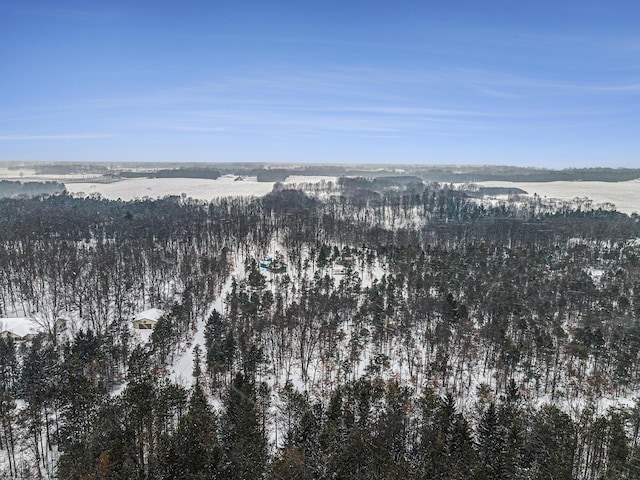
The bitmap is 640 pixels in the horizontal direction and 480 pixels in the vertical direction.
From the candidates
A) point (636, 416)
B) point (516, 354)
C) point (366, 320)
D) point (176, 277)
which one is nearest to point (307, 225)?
point (176, 277)

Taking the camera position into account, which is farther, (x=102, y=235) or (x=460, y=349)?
(x=102, y=235)

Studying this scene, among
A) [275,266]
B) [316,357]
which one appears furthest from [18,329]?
[275,266]

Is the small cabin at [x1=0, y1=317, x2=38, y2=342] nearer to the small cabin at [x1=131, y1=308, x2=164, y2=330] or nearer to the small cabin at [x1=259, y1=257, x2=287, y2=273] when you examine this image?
the small cabin at [x1=131, y1=308, x2=164, y2=330]

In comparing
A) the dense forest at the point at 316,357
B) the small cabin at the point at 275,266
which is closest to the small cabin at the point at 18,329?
the dense forest at the point at 316,357

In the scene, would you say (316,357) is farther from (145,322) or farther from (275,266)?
(275,266)

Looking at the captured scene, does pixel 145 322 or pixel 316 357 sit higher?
pixel 145 322

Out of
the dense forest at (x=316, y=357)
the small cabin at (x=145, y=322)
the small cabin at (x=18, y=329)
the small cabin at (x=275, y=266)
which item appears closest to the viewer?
the dense forest at (x=316, y=357)

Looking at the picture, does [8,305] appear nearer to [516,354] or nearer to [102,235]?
[102,235]

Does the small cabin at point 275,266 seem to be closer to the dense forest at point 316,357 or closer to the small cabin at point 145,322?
the dense forest at point 316,357
